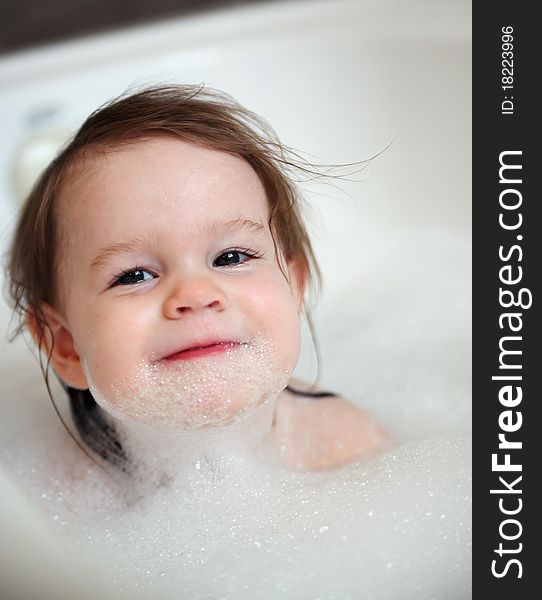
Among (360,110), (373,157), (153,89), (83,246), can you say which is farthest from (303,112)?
(83,246)

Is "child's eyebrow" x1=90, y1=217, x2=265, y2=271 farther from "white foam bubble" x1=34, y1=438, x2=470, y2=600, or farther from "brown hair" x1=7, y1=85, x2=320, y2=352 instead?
"white foam bubble" x1=34, y1=438, x2=470, y2=600

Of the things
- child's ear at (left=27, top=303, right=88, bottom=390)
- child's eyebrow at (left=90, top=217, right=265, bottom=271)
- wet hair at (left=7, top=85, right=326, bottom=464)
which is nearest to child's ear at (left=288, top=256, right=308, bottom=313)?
wet hair at (left=7, top=85, right=326, bottom=464)

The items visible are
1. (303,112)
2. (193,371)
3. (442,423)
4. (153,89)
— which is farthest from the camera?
(303,112)

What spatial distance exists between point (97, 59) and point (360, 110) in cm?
41

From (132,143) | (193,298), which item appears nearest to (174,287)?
(193,298)

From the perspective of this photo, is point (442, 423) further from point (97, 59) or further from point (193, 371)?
point (97, 59)

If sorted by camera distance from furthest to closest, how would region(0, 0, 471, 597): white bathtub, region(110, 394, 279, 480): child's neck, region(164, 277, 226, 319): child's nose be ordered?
region(0, 0, 471, 597): white bathtub < region(110, 394, 279, 480): child's neck < region(164, 277, 226, 319): child's nose

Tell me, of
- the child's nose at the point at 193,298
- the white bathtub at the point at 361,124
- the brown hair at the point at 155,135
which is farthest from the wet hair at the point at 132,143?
the white bathtub at the point at 361,124

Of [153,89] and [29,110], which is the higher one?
[29,110]

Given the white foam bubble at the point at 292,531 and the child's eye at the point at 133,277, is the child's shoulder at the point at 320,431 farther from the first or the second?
the child's eye at the point at 133,277

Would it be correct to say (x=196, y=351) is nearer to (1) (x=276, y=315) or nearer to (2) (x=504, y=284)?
(1) (x=276, y=315)

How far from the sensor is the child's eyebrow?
2.37 ft

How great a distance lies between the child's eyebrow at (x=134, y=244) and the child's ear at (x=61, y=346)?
0.36 feet

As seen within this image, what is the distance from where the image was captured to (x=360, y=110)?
1.32 metres
